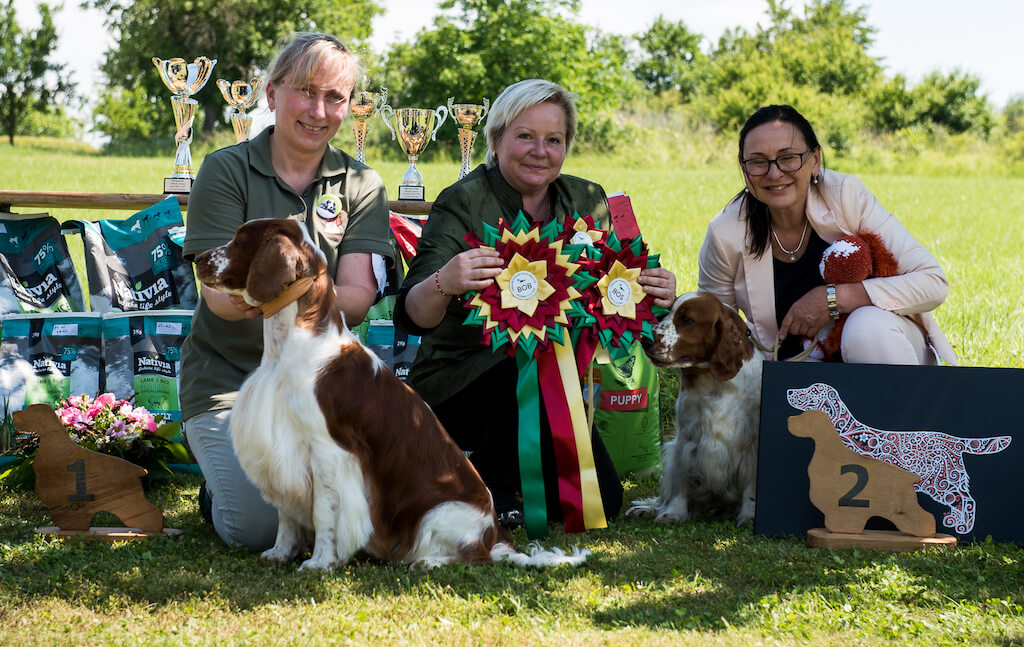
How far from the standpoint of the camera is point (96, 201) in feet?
13.6

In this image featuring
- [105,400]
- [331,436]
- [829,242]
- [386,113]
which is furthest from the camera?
[386,113]

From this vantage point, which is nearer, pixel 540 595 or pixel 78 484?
pixel 540 595

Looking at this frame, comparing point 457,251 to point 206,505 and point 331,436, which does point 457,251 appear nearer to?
point 331,436

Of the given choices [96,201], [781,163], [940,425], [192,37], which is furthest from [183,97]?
[192,37]

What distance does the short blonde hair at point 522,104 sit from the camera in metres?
3.20

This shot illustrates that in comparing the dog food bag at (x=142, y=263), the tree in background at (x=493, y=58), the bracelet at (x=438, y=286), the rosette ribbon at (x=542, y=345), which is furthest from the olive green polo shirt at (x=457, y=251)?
the tree in background at (x=493, y=58)

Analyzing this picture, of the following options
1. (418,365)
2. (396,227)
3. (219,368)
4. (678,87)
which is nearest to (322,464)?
(219,368)

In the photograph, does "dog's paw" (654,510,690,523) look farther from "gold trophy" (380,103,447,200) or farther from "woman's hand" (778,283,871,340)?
"gold trophy" (380,103,447,200)

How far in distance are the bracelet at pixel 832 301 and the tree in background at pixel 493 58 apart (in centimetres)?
2665

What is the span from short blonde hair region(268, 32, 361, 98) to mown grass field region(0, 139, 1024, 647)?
1533mm

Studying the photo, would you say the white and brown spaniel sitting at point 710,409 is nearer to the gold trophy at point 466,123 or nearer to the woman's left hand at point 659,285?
the woman's left hand at point 659,285

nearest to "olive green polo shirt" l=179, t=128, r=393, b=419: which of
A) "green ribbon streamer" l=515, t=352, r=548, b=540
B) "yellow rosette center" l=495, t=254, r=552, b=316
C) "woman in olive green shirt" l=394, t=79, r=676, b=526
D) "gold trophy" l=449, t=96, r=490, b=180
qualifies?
"woman in olive green shirt" l=394, t=79, r=676, b=526

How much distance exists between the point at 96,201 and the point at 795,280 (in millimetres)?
3080

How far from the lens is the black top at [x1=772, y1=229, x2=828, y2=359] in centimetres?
336
